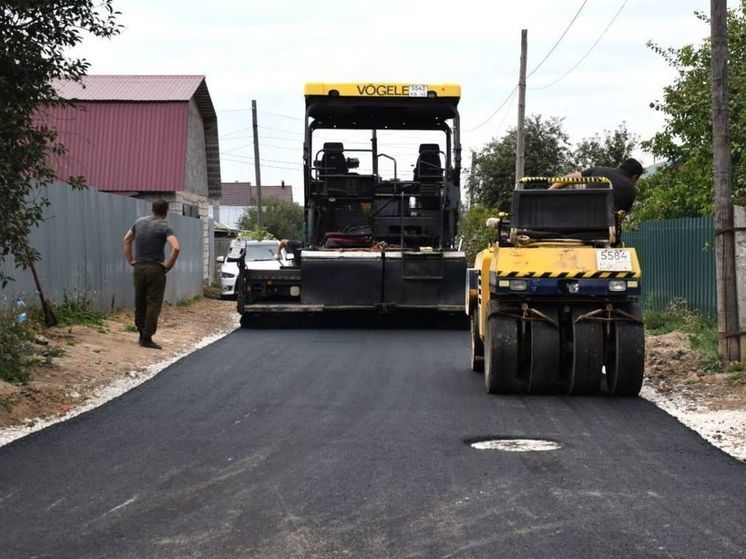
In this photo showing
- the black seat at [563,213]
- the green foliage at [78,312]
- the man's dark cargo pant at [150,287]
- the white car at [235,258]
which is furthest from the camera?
the white car at [235,258]

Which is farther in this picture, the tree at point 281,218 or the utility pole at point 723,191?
the tree at point 281,218

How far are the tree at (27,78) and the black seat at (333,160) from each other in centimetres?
923

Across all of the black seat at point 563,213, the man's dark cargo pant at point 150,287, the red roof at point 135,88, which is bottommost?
the man's dark cargo pant at point 150,287

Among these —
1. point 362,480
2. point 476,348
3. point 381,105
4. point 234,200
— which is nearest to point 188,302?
point 381,105

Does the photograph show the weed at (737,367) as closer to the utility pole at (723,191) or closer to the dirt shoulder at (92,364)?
the utility pole at (723,191)

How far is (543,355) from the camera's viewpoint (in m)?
11.2

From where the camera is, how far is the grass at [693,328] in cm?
1332

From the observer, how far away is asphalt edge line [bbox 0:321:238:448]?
30.1 feet

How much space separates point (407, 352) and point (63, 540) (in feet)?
32.8

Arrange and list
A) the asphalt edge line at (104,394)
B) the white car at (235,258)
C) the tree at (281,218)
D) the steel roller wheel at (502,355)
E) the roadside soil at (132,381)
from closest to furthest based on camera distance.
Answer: the asphalt edge line at (104,394) → the roadside soil at (132,381) → the steel roller wheel at (502,355) → the white car at (235,258) → the tree at (281,218)

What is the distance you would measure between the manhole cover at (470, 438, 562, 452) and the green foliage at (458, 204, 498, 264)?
28.9 meters

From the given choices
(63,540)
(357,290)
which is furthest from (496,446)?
(357,290)

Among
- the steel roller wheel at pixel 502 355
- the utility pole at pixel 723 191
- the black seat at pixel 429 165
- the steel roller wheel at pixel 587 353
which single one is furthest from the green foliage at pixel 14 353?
the black seat at pixel 429 165

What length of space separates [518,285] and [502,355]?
0.67m
